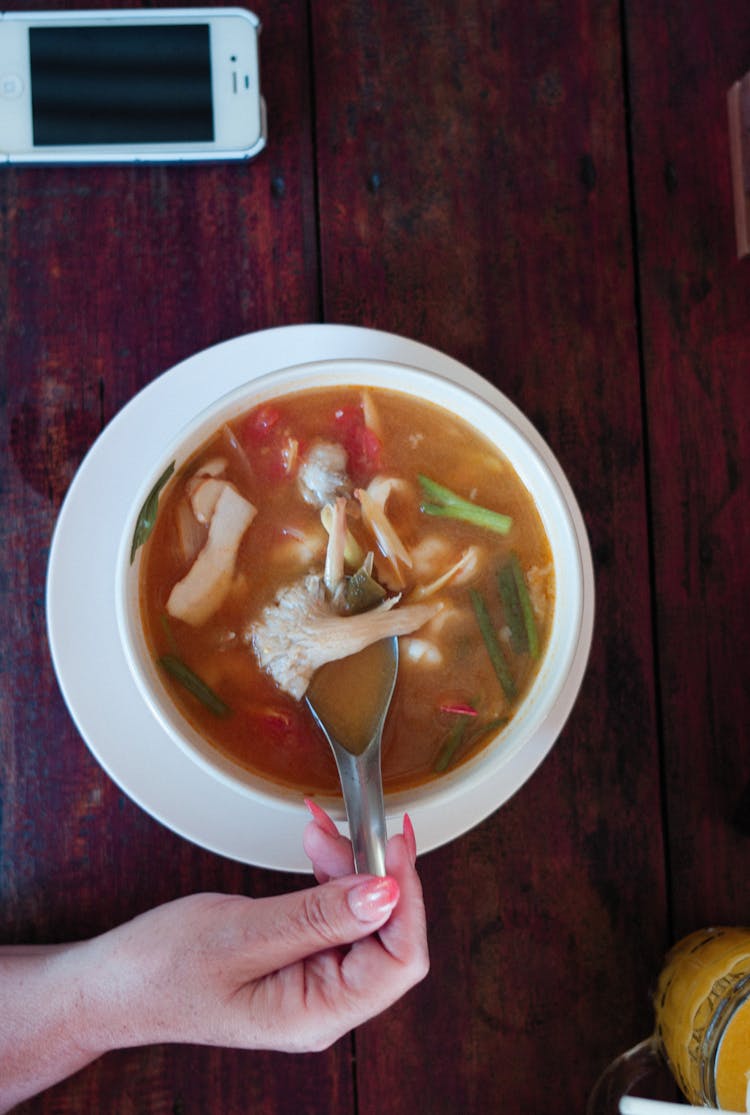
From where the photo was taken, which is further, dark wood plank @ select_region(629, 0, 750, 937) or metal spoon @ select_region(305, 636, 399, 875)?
dark wood plank @ select_region(629, 0, 750, 937)

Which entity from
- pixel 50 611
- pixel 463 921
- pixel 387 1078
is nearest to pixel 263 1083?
pixel 387 1078

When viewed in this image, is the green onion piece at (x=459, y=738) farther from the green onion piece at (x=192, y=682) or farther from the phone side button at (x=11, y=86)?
the phone side button at (x=11, y=86)

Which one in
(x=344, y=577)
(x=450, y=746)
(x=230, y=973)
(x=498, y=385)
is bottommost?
(x=230, y=973)

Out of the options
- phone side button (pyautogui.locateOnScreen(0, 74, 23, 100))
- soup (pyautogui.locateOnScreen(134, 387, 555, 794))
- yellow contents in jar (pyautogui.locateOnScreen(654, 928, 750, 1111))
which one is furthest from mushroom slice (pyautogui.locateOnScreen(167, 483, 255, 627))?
yellow contents in jar (pyautogui.locateOnScreen(654, 928, 750, 1111))

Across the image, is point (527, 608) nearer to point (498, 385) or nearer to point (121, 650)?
point (498, 385)

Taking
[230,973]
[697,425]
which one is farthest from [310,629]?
[697,425]

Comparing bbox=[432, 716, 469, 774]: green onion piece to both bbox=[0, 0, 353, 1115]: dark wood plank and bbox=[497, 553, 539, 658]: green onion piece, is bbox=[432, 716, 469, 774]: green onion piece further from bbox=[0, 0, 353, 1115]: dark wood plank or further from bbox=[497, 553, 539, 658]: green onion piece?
bbox=[0, 0, 353, 1115]: dark wood plank

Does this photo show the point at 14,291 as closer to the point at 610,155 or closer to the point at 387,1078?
the point at 610,155
